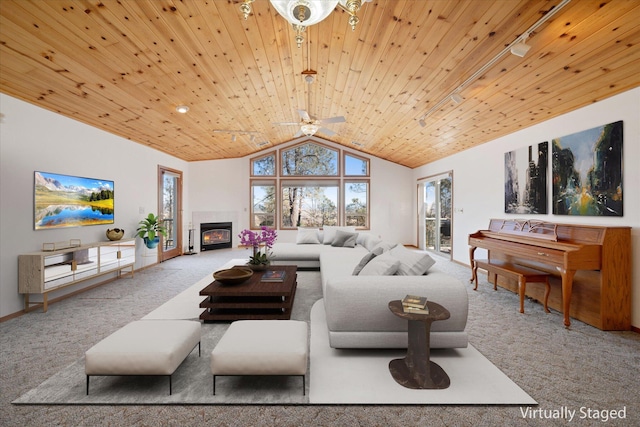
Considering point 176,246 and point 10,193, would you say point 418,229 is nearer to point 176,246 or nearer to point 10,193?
point 176,246

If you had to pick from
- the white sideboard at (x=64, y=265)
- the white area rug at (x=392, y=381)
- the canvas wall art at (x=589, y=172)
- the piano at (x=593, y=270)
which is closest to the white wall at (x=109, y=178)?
the white sideboard at (x=64, y=265)

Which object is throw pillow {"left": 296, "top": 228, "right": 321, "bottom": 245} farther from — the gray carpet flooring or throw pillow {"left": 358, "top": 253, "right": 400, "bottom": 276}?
throw pillow {"left": 358, "top": 253, "right": 400, "bottom": 276}

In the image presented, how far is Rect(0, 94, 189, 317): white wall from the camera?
3.13m

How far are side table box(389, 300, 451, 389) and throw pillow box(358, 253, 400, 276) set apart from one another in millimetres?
455

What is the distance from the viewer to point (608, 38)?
2305 millimetres

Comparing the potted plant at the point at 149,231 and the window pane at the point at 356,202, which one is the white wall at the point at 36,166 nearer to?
the potted plant at the point at 149,231

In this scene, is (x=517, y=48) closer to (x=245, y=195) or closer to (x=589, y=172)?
(x=589, y=172)

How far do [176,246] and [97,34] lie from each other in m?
5.86

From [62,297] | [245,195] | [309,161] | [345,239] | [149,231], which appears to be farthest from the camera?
[309,161]

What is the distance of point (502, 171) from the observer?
4820 millimetres

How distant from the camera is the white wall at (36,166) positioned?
3133 millimetres

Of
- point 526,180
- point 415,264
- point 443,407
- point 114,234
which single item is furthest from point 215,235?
point 443,407

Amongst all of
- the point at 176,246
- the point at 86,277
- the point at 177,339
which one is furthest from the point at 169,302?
the point at 176,246

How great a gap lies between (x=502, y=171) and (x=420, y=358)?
4093 mm
